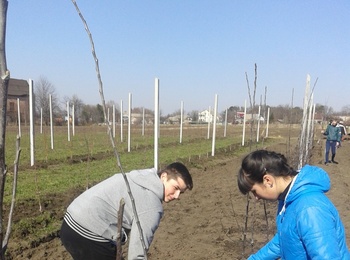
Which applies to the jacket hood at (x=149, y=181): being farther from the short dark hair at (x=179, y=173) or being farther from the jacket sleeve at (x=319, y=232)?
the jacket sleeve at (x=319, y=232)

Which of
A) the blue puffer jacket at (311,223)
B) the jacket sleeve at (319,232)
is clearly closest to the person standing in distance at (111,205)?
the blue puffer jacket at (311,223)

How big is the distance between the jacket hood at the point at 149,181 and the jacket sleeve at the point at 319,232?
0.82m

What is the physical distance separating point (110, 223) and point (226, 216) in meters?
3.72

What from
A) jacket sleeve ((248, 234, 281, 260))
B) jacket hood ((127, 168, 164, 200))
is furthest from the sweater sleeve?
jacket sleeve ((248, 234, 281, 260))

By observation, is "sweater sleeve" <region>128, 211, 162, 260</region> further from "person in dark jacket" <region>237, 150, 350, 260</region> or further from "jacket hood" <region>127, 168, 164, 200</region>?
"person in dark jacket" <region>237, 150, 350, 260</region>

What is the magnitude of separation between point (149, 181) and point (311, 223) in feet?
3.01

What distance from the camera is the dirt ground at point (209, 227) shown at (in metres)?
3.76

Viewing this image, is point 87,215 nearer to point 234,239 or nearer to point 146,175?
point 146,175

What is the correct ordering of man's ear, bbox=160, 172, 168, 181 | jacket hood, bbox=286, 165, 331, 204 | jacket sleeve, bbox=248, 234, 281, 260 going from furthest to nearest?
man's ear, bbox=160, 172, 168, 181 → jacket sleeve, bbox=248, 234, 281, 260 → jacket hood, bbox=286, 165, 331, 204

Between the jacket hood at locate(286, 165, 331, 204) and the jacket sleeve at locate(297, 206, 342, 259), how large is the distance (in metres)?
Answer: 0.10

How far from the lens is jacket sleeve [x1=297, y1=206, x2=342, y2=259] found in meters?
1.13

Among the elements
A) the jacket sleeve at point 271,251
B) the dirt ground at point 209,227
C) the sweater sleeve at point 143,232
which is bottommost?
the dirt ground at point 209,227

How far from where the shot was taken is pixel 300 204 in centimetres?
123

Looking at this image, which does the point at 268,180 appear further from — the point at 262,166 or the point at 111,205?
the point at 111,205
